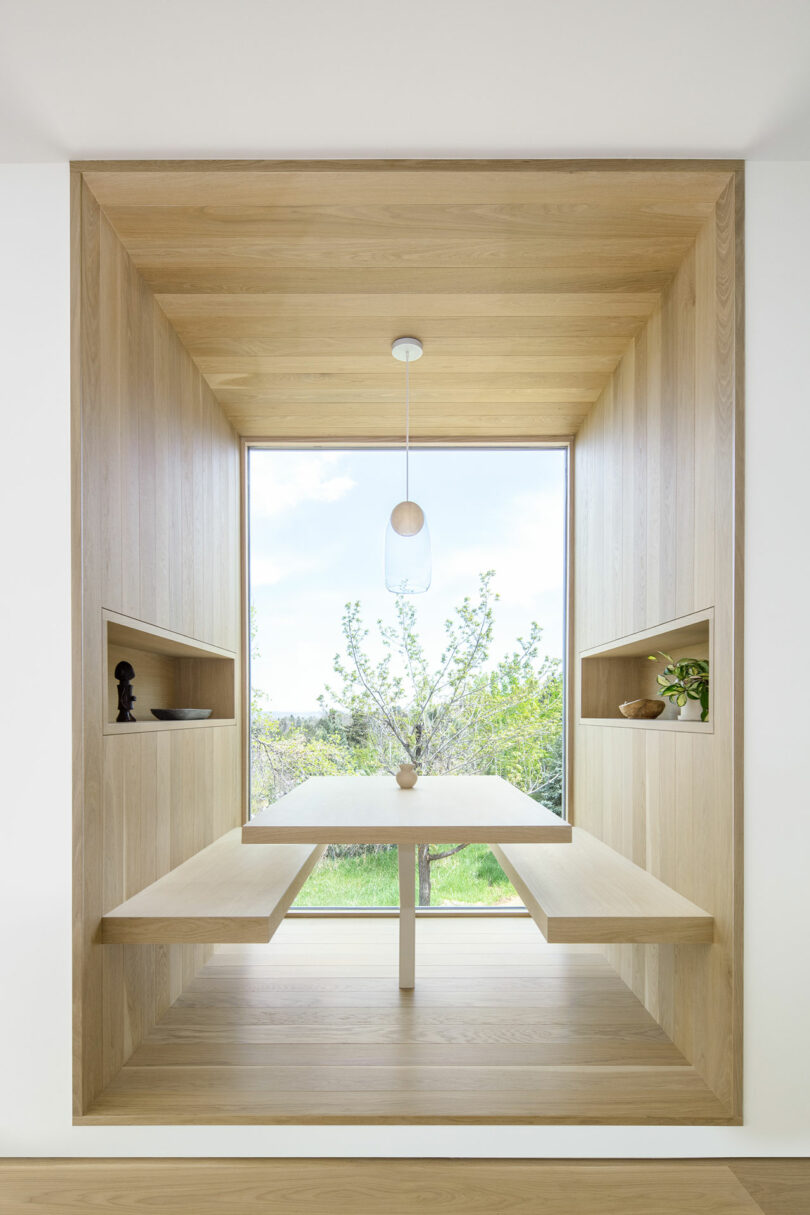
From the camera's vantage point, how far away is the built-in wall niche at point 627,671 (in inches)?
122

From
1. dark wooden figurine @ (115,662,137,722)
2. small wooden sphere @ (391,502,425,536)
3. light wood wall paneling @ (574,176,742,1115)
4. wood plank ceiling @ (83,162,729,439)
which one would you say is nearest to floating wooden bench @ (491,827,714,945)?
light wood wall paneling @ (574,176,742,1115)

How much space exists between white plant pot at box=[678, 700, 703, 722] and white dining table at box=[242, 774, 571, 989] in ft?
1.74

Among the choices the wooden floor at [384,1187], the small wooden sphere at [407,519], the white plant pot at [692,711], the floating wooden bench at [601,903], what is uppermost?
the small wooden sphere at [407,519]

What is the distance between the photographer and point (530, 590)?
4285 millimetres

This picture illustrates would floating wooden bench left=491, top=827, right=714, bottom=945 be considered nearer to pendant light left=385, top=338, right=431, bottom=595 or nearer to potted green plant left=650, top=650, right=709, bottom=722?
potted green plant left=650, top=650, right=709, bottom=722

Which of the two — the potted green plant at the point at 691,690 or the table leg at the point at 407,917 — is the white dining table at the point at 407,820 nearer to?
the table leg at the point at 407,917

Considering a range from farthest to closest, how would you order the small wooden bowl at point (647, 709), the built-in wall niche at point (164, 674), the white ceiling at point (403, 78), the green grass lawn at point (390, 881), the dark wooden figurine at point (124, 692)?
the green grass lawn at point (390, 881)
the small wooden bowl at point (647, 709)
the dark wooden figurine at point (124, 692)
the built-in wall niche at point (164, 674)
the white ceiling at point (403, 78)

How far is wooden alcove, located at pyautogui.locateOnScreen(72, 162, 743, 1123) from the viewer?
7.47 feet

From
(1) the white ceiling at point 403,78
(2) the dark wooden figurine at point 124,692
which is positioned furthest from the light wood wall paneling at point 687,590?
(2) the dark wooden figurine at point 124,692
